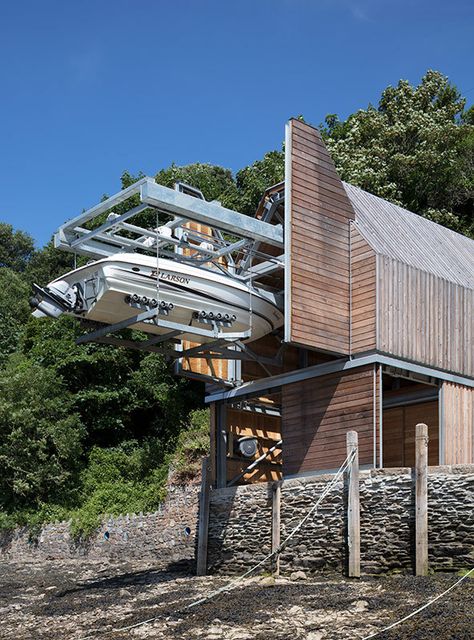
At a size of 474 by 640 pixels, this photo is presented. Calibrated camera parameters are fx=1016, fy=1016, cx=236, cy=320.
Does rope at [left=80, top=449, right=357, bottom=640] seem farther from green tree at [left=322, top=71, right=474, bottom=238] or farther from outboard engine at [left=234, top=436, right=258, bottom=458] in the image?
green tree at [left=322, top=71, right=474, bottom=238]

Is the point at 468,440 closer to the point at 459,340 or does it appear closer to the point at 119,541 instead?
the point at 459,340

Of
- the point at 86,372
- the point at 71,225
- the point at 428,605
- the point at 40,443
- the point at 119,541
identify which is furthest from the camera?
the point at 86,372

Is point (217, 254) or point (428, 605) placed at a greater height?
point (217, 254)

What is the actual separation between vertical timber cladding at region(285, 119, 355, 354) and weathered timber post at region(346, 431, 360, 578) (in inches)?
82.6

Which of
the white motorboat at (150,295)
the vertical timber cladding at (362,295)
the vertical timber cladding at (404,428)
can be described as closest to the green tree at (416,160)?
the vertical timber cladding at (404,428)

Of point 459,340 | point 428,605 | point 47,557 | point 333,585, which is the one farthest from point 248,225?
point 47,557

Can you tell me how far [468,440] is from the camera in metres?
20.3

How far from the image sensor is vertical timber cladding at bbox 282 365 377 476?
62.1 ft

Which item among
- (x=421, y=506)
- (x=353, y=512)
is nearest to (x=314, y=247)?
(x=353, y=512)

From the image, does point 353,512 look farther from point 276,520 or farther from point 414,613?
point 414,613

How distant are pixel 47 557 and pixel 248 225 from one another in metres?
13.1

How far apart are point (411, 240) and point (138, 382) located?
43.9 feet

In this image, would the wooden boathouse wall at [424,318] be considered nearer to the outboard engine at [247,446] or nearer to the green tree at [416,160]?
the outboard engine at [247,446]

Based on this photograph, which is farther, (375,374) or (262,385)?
(262,385)
